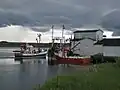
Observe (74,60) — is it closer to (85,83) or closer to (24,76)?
(24,76)

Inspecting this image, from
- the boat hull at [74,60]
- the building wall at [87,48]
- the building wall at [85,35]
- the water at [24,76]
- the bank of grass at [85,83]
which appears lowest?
the water at [24,76]

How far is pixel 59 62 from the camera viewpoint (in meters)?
69.6

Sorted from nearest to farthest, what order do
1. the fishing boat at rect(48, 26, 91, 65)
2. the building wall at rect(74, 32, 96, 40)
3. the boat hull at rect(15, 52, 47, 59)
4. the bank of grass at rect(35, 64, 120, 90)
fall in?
the bank of grass at rect(35, 64, 120, 90) < the fishing boat at rect(48, 26, 91, 65) < the building wall at rect(74, 32, 96, 40) < the boat hull at rect(15, 52, 47, 59)

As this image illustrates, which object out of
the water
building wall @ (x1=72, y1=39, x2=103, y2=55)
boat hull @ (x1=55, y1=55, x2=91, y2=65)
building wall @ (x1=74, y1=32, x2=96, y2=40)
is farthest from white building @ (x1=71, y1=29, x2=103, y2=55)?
the water

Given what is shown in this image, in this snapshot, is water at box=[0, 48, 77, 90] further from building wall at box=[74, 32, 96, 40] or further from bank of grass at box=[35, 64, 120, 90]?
building wall at box=[74, 32, 96, 40]

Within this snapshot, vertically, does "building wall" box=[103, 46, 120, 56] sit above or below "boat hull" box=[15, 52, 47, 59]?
above

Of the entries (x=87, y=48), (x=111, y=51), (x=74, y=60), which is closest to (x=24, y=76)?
(x=74, y=60)

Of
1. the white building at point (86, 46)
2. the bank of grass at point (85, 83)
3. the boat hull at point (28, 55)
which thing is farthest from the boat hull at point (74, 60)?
the bank of grass at point (85, 83)

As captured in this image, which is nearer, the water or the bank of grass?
the bank of grass

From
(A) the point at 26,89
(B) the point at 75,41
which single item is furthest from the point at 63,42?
(A) the point at 26,89

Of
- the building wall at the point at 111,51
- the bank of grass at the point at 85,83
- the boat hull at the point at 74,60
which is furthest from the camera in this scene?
the building wall at the point at 111,51

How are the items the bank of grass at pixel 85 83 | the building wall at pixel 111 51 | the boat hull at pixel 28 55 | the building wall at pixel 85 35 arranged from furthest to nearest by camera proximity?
the boat hull at pixel 28 55 → the building wall at pixel 85 35 → the building wall at pixel 111 51 → the bank of grass at pixel 85 83

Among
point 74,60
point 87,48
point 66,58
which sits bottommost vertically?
point 74,60

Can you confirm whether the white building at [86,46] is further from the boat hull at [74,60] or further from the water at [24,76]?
the water at [24,76]
